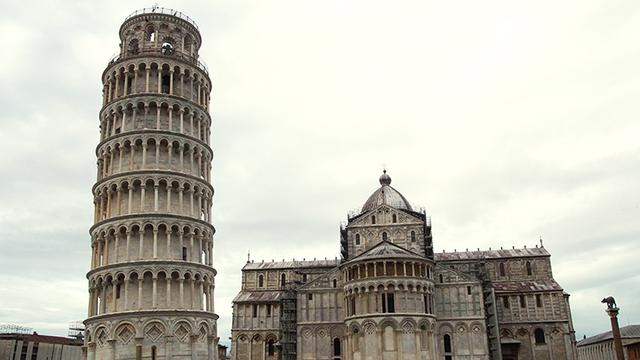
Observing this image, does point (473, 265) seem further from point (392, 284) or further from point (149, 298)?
point (149, 298)

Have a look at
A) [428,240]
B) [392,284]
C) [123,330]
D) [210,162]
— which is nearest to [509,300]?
[428,240]

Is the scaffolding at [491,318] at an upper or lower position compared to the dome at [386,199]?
lower

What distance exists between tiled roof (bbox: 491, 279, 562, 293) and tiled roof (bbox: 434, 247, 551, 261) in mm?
3679

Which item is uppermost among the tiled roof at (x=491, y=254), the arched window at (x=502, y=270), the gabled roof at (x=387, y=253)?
the tiled roof at (x=491, y=254)

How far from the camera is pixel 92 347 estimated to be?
3628cm

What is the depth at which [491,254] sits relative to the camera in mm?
72625

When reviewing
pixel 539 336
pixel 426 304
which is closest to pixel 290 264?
pixel 426 304

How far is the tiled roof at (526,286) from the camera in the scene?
65394 millimetres

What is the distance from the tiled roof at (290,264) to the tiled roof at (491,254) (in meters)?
14.5

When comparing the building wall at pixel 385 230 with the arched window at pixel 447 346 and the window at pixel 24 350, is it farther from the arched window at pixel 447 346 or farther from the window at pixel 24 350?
the window at pixel 24 350

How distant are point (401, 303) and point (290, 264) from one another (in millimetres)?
26561

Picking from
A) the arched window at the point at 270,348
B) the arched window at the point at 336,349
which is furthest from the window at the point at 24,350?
the arched window at the point at 336,349

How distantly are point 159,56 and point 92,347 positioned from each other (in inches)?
817

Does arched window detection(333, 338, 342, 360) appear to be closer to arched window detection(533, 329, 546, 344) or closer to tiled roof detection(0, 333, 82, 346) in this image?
arched window detection(533, 329, 546, 344)
